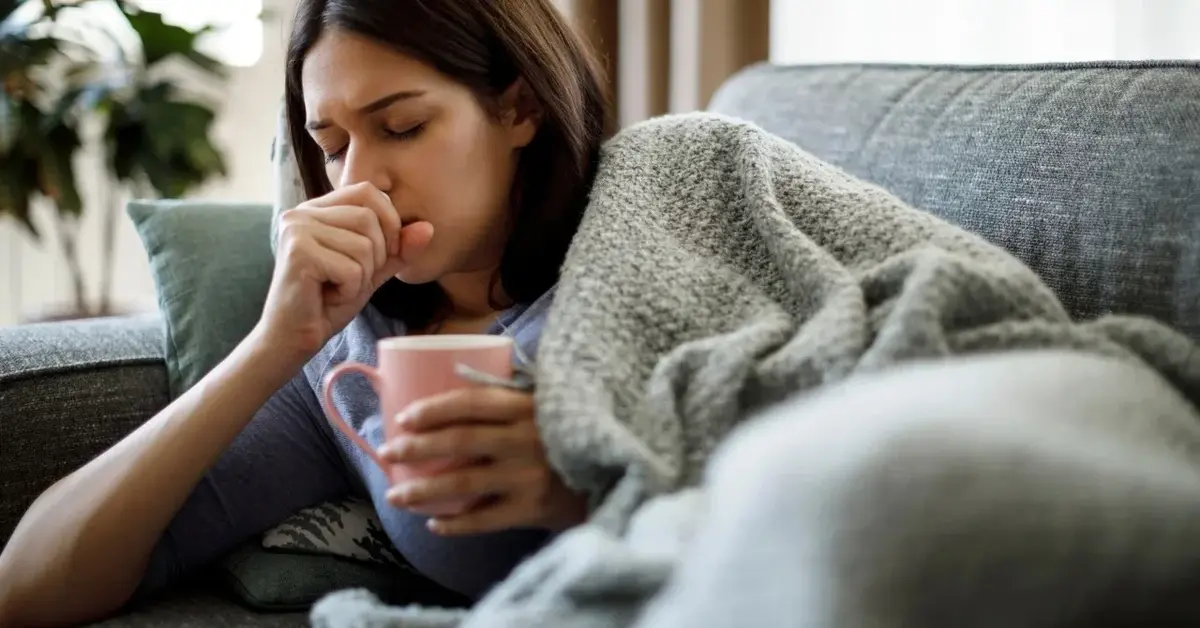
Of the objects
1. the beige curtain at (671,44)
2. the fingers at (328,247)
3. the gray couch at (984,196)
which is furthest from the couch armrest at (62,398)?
the beige curtain at (671,44)

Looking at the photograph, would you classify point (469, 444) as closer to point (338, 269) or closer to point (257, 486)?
point (338, 269)

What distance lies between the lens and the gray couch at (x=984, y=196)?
31.7 inches

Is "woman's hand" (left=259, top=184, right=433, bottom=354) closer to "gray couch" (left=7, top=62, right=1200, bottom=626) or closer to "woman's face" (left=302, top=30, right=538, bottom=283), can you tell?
"woman's face" (left=302, top=30, right=538, bottom=283)

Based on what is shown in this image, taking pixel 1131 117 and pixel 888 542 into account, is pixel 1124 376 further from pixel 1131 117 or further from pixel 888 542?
pixel 1131 117

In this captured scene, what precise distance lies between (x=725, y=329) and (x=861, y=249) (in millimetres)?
122

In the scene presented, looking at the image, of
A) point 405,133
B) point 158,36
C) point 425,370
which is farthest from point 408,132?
point 158,36

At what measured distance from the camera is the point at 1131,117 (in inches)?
33.6

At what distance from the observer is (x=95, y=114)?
244cm

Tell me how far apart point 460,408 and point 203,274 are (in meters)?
0.64

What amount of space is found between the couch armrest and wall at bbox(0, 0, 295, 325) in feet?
5.40

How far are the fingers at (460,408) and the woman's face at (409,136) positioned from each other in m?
0.27

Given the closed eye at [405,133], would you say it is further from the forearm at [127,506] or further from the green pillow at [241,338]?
the green pillow at [241,338]

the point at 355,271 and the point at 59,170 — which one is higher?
the point at 355,271

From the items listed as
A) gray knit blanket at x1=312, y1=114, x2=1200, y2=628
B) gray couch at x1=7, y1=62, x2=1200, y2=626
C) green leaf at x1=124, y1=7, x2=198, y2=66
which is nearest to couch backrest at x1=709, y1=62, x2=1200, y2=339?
gray couch at x1=7, y1=62, x2=1200, y2=626
